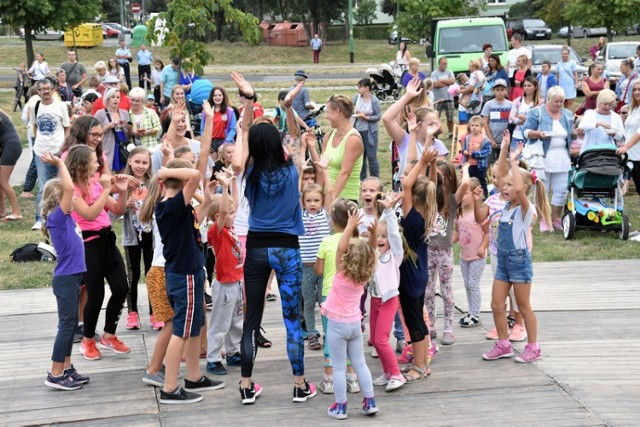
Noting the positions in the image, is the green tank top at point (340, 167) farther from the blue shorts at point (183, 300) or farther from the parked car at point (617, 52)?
the parked car at point (617, 52)

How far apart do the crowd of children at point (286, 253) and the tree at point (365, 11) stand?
58.3 metres

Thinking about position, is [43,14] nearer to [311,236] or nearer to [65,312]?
[311,236]

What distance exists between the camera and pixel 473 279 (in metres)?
8.12

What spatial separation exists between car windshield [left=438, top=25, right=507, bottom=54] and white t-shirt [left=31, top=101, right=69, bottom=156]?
48.4ft

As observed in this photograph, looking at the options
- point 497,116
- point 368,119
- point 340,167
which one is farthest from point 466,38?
point 340,167

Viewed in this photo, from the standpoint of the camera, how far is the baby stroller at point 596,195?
39.4 feet

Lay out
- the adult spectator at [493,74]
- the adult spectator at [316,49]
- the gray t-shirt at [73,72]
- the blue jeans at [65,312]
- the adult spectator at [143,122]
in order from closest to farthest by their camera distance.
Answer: the blue jeans at [65,312] < the adult spectator at [143,122] < the adult spectator at [493,74] < the gray t-shirt at [73,72] < the adult spectator at [316,49]

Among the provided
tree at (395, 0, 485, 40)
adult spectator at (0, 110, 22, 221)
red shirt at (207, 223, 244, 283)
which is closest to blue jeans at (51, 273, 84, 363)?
red shirt at (207, 223, 244, 283)

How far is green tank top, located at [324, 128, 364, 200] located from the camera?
805 centimetres

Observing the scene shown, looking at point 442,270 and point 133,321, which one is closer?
point 442,270

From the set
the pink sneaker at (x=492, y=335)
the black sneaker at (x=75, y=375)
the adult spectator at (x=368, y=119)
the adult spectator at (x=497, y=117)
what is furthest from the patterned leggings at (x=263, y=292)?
the adult spectator at (x=497, y=117)

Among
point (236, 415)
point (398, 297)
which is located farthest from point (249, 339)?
point (398, 297)

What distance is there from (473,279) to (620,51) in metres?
26.0

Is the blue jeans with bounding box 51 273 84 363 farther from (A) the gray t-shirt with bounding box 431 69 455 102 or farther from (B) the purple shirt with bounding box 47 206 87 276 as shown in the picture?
(A) the gray t-shirt with bounding box 431 69 455 102
